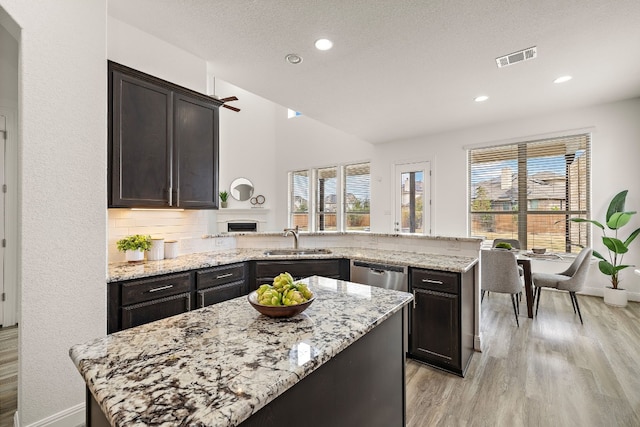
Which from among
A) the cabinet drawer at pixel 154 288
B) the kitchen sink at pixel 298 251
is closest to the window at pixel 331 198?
the kitchen sink at pixel 298 251

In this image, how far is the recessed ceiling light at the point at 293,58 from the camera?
278 cm

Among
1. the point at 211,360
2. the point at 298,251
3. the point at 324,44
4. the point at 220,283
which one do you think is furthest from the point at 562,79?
the point at 211,360

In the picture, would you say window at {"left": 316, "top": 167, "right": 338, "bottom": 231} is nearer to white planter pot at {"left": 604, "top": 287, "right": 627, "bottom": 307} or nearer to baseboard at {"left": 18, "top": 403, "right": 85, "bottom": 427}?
white planter pot at {"left": 604, "top": 287, "right": 627, "bottom": 307}

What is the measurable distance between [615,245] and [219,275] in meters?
5.14

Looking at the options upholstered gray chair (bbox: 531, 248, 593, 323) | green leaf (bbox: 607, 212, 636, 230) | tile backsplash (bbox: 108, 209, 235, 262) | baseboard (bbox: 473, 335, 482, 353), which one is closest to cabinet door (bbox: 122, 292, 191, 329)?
tile backsplash (bbox: 108, 209, 235, 262)

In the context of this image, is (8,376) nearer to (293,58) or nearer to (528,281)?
(293,58)

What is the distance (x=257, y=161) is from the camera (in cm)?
785

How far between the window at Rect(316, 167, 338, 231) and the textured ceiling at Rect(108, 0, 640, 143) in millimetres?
3292

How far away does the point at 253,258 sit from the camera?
2.78 meters

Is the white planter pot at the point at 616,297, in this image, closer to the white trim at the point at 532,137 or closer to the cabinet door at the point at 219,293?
the white trim at the point at 532,137

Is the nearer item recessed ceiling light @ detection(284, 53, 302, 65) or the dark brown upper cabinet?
the dark brown upper cabinet

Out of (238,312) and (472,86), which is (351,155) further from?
(238,312)

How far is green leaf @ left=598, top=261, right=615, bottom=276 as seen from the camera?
3.96m

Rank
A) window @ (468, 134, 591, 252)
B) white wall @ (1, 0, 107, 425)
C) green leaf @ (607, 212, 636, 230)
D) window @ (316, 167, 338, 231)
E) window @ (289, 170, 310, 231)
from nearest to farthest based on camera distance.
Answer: white wall @ (1, 0, 107, 425), green leaf @ (607, 212, 636, 230), window @ (468, 134, 591, 252), window @ (316, 167, 338, 231), window @ (289, 170, 310, 231)
